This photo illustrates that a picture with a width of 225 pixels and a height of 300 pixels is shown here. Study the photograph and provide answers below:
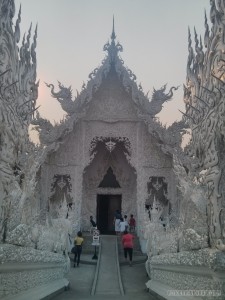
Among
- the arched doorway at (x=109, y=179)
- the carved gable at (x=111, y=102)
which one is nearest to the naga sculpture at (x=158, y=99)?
the carved gable at (x=111, y=102)

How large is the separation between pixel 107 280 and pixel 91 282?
32 cm

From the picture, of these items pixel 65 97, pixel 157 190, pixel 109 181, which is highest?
pixel 65 97

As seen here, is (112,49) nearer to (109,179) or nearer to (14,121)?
(109,179)

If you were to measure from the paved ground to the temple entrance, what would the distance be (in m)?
4.32

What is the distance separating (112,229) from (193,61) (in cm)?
746

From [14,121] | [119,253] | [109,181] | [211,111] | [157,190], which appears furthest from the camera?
[109,181]

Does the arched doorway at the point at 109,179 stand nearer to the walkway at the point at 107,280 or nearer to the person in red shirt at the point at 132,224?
the person in red shirt at the point at 132,224

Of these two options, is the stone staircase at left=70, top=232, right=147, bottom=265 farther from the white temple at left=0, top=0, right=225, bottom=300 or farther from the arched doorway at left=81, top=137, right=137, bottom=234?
the arched doorway at left=81, top=137, right=137, bottom=234

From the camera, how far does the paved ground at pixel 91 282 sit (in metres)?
5.28

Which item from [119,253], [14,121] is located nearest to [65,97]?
[14,121]

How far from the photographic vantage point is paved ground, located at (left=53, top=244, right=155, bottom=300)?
528 cm

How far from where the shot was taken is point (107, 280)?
22.0 ft

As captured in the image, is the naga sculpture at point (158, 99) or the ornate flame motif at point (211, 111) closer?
the ornate flame motif at point (211, 111)

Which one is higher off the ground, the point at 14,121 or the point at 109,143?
the point at 109,143
